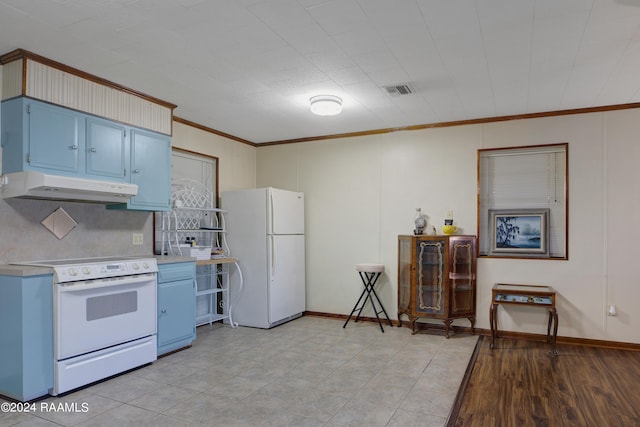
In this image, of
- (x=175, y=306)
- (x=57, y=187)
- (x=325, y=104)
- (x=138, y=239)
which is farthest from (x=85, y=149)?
(x=325, y=104)

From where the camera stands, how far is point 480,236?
4.78 metres

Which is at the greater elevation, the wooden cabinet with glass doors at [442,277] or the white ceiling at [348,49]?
the white ceiling at [348,49]

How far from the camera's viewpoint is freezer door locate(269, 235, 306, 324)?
4977 mm

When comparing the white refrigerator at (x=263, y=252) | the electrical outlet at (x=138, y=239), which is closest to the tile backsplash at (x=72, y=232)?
the electrical outlet at (x=138, y=239)

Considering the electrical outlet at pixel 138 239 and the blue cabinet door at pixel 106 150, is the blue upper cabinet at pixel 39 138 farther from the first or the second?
the electrical outlet at pixel 138 239

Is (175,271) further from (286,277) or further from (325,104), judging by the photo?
(325,104)

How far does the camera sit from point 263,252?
5.00 meters

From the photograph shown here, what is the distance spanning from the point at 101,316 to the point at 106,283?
26 centimetres

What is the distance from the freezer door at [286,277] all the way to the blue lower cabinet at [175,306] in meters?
1.08

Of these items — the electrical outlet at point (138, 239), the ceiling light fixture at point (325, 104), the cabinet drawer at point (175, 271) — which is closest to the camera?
the cabinet drawer at point (175, 271)

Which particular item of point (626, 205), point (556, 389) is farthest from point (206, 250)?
point (626, 205)

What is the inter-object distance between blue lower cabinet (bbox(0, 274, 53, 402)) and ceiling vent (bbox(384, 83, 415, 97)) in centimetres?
312

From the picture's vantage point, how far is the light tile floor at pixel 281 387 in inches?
104

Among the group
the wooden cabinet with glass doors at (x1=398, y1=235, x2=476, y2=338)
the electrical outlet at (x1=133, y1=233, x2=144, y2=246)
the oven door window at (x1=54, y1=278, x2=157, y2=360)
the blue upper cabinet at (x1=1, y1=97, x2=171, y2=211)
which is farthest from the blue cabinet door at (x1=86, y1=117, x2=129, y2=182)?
the wooden cabinet with glass doors at (x1=398, y1=235, x2=476, y2=338)
